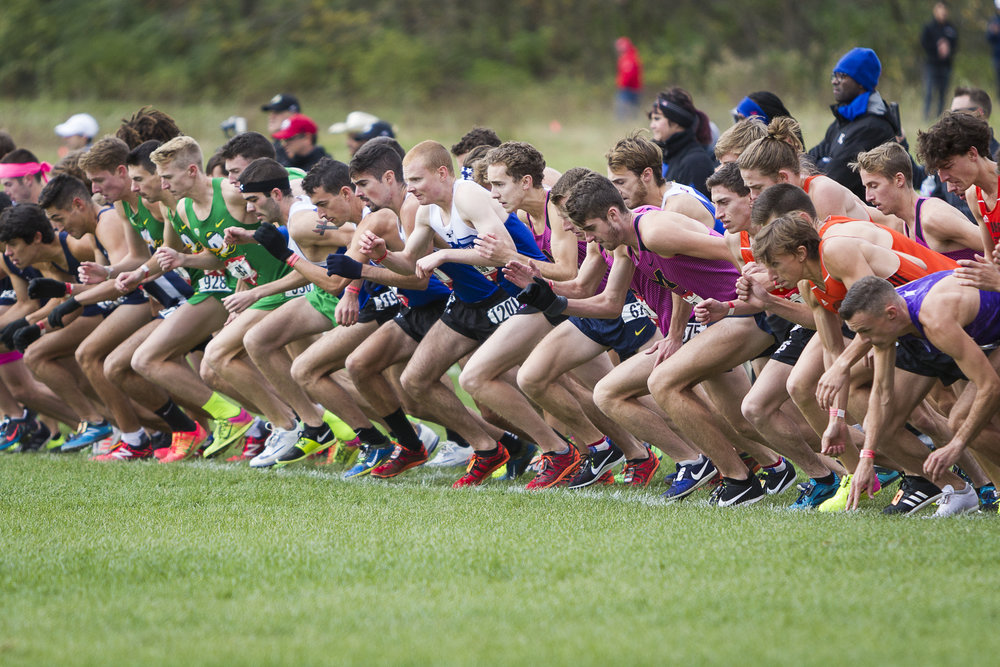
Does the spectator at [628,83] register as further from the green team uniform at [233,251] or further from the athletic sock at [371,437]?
the athletic sock at [371,437]

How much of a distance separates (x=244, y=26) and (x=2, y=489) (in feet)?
101

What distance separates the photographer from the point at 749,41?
35.6m

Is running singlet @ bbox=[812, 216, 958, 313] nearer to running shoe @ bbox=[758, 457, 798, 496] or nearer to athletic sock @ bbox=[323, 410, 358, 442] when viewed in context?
running shoe @ bbox=[758, 457, 798, 496]

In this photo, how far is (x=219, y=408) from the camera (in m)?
9.96

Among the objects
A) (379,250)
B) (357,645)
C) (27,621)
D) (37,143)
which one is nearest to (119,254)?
(379,250)

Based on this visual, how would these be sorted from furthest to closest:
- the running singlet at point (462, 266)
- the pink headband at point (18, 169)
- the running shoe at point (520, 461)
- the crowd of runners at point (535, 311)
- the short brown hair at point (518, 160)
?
the pink headband at point (18, 169) < the running shoe at point (520, 461) < the running singlet at point (462, 266) < the short brown hair at point (518, 160) < the crowd of runners at point (535, 311)

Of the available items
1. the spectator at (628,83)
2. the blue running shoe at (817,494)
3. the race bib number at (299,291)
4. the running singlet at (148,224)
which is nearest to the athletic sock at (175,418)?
the running singlet at (148,224)

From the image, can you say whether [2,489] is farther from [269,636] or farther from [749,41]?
[749,41]

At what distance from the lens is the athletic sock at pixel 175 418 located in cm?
998

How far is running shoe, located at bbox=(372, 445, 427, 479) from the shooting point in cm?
866

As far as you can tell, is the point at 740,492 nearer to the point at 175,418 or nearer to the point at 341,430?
the point at 341,430

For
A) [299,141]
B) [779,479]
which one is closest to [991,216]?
[779,479]

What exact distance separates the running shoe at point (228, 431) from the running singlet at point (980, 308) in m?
5.71

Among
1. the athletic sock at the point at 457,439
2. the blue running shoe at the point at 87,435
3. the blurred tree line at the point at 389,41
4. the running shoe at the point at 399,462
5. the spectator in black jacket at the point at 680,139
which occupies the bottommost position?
the blurred tree line at the point at 389,41
